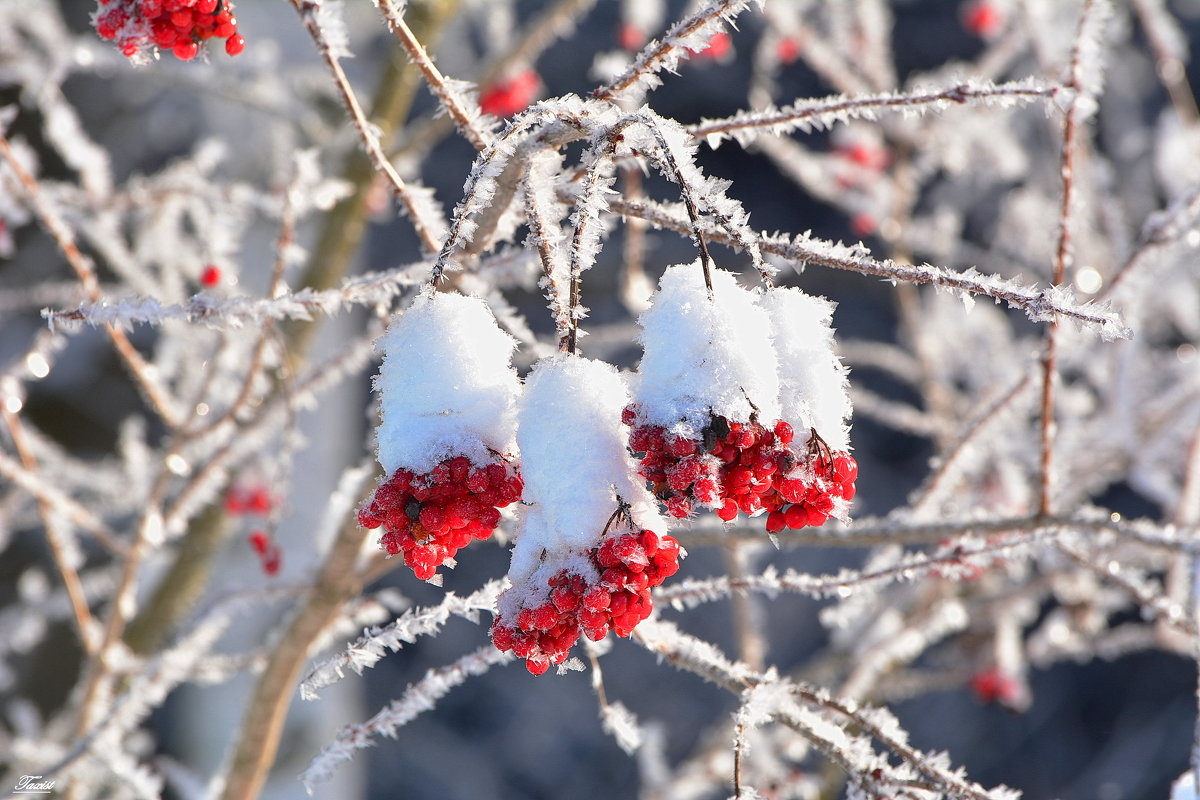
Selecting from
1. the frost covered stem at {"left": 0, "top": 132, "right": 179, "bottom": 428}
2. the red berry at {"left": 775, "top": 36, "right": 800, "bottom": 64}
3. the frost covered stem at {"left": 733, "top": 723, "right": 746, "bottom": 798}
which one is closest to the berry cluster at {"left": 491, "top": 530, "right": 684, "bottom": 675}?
the frost covered stem at {"left": 733, "top": 723, "right": 746, "bottom": 798}

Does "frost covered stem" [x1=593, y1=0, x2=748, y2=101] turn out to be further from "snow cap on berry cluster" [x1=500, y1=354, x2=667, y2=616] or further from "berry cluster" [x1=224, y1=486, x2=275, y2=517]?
"berry cluster" [x1=224, y1=486, x2=275, y2=517]

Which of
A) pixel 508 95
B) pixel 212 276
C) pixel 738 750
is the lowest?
pixel 738 750

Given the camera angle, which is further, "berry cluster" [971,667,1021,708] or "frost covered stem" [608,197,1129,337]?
"berry cluster" [971,667,1021,708]

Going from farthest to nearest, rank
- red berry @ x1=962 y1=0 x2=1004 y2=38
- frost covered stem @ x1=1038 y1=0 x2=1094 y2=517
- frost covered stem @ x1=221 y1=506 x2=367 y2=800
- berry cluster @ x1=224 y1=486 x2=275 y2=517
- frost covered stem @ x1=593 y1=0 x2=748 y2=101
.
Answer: red berry @ x1=962 y1=0 x2=1004 y2=38, berry cluster @ x1=224 y1=486 x2=275 y2=517, frost covered stem @ x1=221 y1=506 x2=367 y2=800, frost covered stem @ x1=1038 y1=0 x2=1094 y2=517, frost covered stem @ x1=593 y1=0 x2=748 y2=101

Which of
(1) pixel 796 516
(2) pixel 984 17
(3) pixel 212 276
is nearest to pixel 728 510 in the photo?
(1) pixel 796 516

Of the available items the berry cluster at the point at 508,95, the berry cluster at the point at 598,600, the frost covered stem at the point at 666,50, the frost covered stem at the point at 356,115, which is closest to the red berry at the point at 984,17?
the berry cluster at the point at 508,95

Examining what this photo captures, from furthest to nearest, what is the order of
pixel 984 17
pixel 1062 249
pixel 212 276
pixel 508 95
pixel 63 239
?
pixel 984 17 < pixel 508 95 < pixel 212 276 < pixel 63 239 < pixel 1062 249

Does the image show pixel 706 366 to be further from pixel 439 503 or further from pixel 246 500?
pixel 246 500
